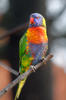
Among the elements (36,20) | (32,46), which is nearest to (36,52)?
(32,46)

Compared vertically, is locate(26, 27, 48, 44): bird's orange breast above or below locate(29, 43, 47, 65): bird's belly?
above

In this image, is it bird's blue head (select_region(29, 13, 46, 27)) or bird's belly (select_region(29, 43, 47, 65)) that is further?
bird's belly (select_region(29, 43, 47, 65))

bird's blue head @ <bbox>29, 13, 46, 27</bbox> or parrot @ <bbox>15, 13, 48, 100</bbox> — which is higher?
bird's blue head @ <bbox>29, 13, 46, 27</bbox>

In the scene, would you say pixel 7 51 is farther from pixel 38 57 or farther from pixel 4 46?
pixel 38 57

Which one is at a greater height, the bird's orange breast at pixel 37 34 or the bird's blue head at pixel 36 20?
the bird's blue head at pixel 36 20

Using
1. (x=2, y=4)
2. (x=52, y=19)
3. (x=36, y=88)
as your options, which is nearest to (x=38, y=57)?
(x=52, y=19)

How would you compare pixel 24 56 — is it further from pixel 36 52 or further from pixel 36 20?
pixel 36 20

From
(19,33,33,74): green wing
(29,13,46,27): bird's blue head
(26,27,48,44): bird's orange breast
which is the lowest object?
(19,33,33,74): green wing
